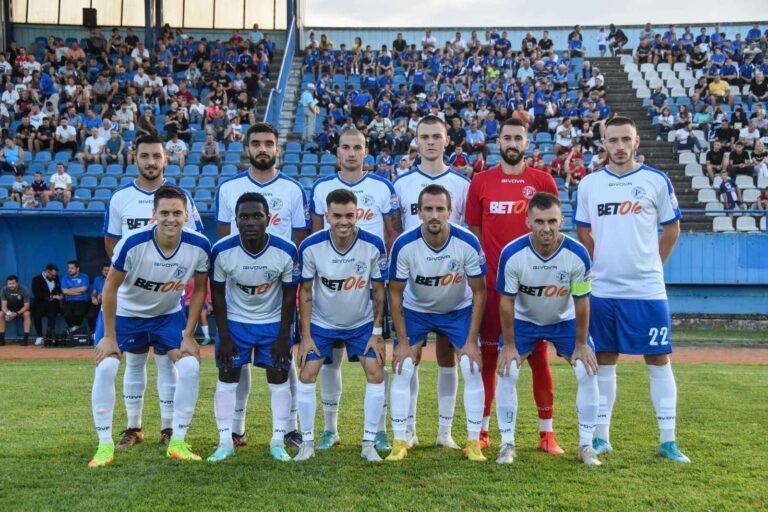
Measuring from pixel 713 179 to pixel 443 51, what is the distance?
10185 mm

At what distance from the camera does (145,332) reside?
20.9 ft

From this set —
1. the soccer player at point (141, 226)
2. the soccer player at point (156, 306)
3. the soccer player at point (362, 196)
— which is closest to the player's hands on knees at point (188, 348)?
the soccer player at point (156, 306)

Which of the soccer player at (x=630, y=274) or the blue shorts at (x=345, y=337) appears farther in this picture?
the blue shorts at (x=345, y=337)

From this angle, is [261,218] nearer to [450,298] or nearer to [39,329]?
[450,298]

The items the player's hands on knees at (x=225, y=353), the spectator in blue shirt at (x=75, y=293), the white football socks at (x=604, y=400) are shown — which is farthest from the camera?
the spectator in blue shirt at (x=75, y=293)

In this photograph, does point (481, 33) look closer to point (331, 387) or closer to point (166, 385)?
point (331, 387)

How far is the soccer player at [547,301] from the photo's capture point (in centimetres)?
590

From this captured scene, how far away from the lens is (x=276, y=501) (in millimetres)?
4840

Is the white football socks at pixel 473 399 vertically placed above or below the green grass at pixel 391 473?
above

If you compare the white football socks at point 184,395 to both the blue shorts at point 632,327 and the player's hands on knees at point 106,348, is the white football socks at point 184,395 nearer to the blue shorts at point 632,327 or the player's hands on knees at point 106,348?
the player's hands on knees at point 106,348

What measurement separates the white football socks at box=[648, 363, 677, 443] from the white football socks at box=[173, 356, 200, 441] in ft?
11.3

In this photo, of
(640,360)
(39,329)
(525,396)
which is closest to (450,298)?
(525,396)

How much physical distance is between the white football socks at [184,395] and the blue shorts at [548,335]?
7.64 feet

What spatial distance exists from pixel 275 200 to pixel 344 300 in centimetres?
114
